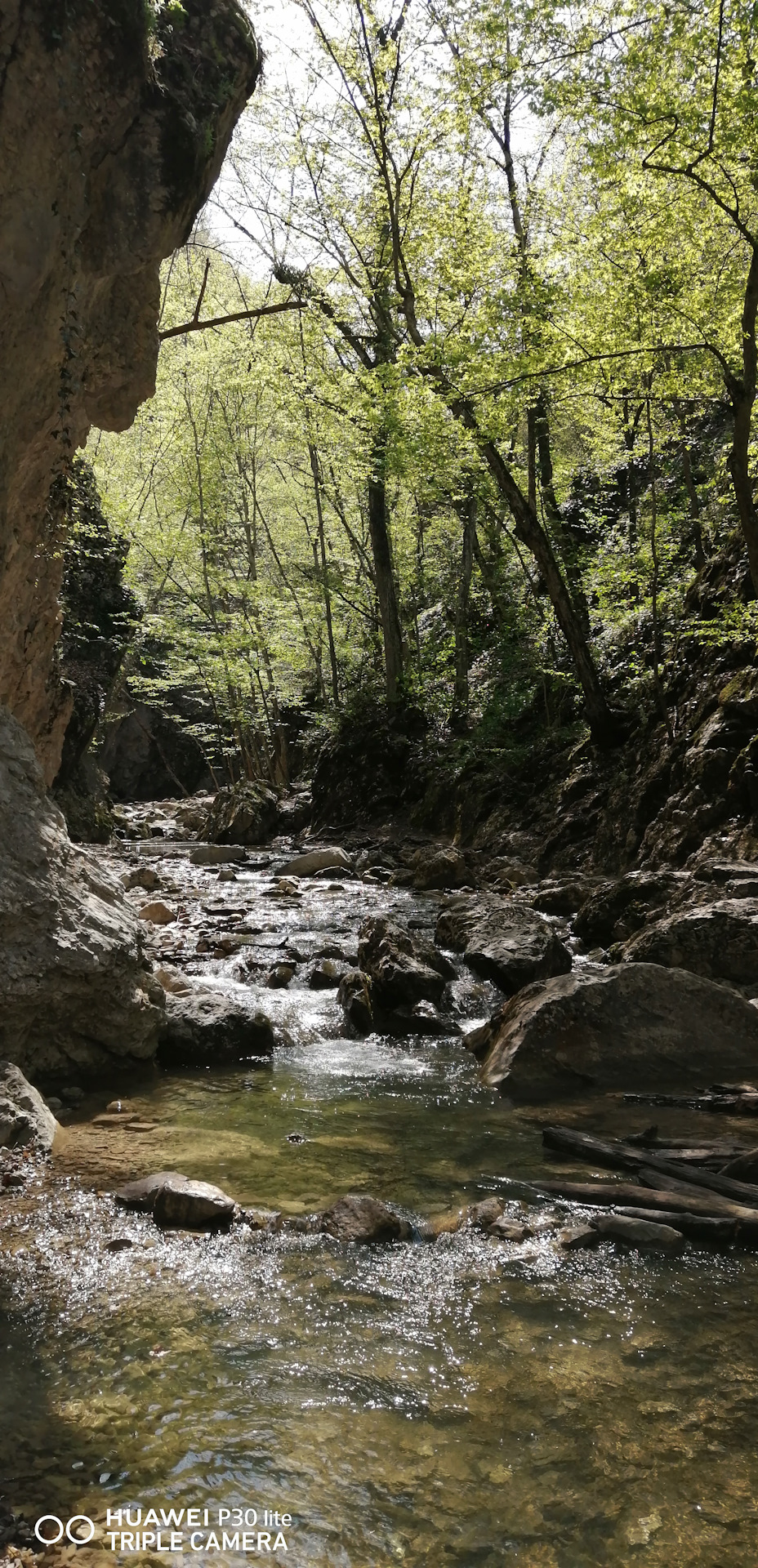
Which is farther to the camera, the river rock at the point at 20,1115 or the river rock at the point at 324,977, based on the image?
the river rock at the point at 324,977

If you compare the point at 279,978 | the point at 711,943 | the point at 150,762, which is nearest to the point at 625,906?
the point at 711,943

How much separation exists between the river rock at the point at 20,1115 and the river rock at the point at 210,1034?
1.70m

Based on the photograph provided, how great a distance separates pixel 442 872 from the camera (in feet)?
47.4

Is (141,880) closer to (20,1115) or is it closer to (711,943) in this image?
(711,943)

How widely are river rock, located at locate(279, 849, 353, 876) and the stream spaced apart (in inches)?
416

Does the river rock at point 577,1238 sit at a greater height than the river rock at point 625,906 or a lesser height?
lesser

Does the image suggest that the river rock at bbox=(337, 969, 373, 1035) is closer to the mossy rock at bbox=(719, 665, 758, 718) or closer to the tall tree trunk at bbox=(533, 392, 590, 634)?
the mossy rock at bbox=(719, 665, 758, 718)

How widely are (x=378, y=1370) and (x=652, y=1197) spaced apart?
5.93ft

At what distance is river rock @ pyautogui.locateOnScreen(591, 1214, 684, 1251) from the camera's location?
3.94 m

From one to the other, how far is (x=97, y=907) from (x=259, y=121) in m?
19.8

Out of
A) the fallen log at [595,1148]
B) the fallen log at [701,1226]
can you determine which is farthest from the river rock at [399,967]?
the fallen log at [701,1226]

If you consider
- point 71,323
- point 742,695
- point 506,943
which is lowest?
point 506,943

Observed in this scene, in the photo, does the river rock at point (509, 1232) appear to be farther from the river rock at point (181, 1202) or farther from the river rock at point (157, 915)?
the river rock at point (157, 915)

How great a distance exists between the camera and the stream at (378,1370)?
2371mm
